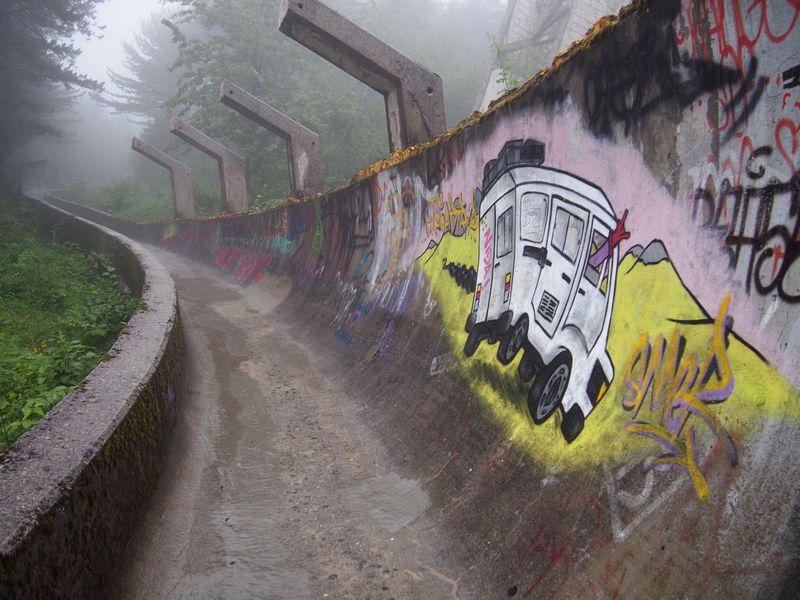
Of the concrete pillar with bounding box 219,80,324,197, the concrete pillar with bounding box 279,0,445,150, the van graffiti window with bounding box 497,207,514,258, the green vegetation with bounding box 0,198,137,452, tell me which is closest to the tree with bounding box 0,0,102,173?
the green vegetation with bounding box 0,198,137,452

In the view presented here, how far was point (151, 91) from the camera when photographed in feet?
177

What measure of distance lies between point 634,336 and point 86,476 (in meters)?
2.51

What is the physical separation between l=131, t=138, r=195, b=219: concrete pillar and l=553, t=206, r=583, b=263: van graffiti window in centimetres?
2409

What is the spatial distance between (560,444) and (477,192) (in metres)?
2.47

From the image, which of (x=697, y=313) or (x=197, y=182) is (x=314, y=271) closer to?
(x=697, y=313)

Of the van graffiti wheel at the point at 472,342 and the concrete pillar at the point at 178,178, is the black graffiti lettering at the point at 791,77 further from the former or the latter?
the concrete pillar at the point at 178,178

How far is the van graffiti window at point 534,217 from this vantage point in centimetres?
369

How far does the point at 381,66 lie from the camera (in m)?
8.58

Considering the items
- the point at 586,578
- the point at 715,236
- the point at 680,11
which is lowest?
the point at 586,578

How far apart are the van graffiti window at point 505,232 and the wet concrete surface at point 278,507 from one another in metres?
1.76

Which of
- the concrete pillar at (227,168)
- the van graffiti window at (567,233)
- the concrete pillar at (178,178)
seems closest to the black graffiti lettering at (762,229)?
the van graffiti window at (567,233)

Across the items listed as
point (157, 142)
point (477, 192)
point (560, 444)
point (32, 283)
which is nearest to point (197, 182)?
point (157, 142)

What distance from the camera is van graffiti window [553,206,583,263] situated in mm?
3277

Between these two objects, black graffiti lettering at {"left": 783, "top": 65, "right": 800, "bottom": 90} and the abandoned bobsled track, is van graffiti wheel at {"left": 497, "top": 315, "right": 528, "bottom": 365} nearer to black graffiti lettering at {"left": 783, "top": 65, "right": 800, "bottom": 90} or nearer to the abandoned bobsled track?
the abandoned bobsled track
